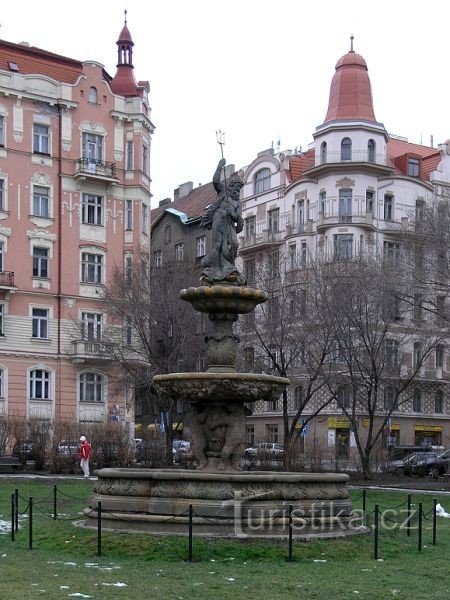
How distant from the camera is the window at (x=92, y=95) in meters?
53.4

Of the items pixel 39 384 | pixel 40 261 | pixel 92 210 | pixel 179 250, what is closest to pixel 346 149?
pixel 92 210

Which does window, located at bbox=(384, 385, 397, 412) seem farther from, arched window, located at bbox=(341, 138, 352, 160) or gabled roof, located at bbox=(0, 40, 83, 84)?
gabled roof, located at bbox=(0, 40, 83, 84)

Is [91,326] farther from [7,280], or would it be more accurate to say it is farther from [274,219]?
[274,219]

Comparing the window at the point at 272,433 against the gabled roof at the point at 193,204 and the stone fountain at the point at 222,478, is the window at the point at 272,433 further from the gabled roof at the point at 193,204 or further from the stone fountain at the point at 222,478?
the stone fountain at the point at 222,478

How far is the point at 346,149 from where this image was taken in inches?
2312

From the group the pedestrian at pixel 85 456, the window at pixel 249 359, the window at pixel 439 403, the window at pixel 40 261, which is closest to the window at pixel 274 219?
the window at pixel 439 403

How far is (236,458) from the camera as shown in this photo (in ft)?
60.6

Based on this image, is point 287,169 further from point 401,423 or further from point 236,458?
point 236,458

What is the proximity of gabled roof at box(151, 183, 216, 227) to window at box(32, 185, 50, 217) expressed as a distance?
A: 19.2m

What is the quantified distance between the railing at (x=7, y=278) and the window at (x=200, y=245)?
64.9 ft

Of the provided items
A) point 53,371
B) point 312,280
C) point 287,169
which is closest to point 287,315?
point 312,280

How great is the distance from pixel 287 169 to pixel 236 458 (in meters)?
46.5

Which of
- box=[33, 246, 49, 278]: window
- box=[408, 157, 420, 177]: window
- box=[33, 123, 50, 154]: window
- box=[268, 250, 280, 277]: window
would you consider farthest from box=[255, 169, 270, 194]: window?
box=[268, 250, 280, 277]: window

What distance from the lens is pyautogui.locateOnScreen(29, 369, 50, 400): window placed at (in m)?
50.6
